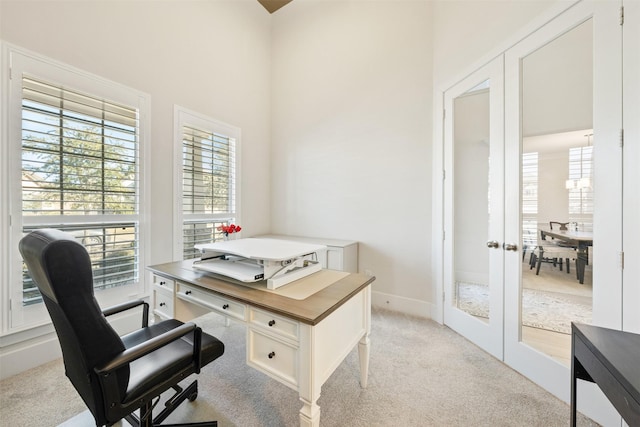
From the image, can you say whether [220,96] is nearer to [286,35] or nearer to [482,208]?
[286,35]

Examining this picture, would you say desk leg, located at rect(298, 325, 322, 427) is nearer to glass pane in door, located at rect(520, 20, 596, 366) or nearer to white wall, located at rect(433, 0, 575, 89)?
glass pane in door, located at rect(520, 20, 596, 366)

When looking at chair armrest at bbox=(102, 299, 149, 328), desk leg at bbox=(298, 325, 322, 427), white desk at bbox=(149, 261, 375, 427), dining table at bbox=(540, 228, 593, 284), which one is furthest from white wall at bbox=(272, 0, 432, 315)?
chair armrest at bbox=(102, 299, 149, 328)

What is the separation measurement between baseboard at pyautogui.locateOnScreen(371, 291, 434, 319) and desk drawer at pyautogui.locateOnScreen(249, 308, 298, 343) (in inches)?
87.7

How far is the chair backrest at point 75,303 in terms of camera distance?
81 centimetres

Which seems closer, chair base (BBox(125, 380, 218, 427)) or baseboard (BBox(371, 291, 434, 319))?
chair base (BBox(125, 380, 218, 427))

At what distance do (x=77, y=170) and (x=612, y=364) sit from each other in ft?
11.1

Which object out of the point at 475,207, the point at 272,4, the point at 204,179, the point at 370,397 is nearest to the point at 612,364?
the point at 370,397

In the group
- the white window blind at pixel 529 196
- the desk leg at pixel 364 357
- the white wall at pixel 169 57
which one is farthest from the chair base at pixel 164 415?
the white window blind at pixel 529 196

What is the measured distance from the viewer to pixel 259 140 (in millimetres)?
3863

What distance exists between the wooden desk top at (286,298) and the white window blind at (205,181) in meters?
1.33

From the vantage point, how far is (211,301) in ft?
4.69

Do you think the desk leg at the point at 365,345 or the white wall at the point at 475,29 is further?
the white wall at the point at 475,29

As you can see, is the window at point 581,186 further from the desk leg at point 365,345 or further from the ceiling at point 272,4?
the ceiling at point 272,4

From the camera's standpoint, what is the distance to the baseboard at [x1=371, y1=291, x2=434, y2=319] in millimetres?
2816
